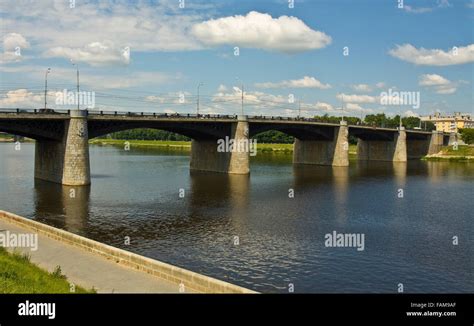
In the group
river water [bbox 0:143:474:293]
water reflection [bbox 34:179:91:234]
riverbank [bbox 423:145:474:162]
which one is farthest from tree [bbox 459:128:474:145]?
water reflection [bbox 34:179:91:234]

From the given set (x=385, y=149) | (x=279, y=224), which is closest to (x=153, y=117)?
(x=279, y=224)

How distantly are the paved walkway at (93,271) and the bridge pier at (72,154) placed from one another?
1162 inches

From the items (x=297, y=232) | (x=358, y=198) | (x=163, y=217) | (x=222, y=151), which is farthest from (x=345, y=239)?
(x=222, y=151)

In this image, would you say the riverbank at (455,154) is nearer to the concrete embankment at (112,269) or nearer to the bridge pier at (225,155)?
the bridge pier at (225,155)

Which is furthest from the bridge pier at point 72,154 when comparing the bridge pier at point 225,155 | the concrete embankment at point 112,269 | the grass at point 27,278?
the grass at point 27,278

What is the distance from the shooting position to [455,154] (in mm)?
121000

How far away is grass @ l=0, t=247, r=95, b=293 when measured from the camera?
16.2m

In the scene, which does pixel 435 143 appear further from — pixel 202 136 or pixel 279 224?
pixel 279 224

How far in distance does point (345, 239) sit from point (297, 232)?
3.46m

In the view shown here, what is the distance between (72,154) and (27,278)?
37.4 m

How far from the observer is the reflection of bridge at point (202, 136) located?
52750 millimetres

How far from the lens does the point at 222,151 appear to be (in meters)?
76.0

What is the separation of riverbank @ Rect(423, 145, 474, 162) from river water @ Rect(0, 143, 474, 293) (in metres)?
56.3
